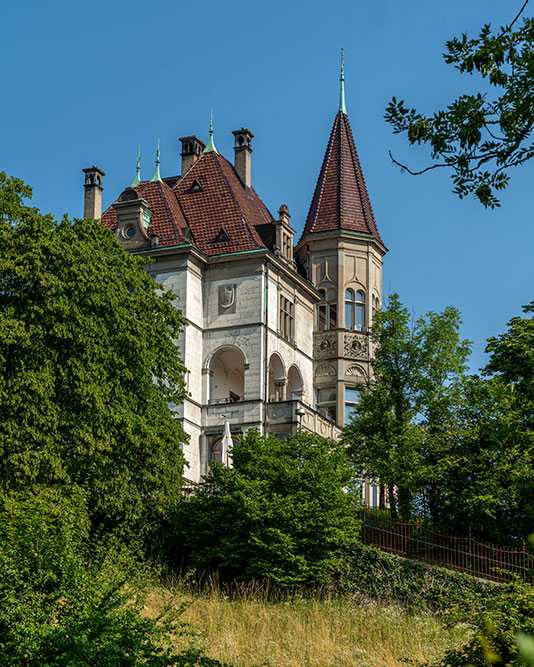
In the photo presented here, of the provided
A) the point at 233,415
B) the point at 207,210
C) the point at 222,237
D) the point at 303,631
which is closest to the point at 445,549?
the point at 303,631

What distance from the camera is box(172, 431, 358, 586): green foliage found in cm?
2859

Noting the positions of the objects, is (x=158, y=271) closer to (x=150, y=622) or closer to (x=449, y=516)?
(x=449, y=516)

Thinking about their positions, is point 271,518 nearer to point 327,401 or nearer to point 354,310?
point 327,401

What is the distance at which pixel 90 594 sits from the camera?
56.9 ft

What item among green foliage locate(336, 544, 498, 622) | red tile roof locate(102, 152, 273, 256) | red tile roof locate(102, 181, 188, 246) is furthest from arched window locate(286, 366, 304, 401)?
green foliage locate(336, 544, 498, 622)

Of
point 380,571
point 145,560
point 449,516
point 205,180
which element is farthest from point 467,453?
point 205,180

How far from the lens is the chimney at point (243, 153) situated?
170 feet

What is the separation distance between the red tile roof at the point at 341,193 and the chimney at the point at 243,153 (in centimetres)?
357

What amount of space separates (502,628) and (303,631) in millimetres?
5467

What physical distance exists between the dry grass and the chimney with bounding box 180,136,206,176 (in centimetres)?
2795

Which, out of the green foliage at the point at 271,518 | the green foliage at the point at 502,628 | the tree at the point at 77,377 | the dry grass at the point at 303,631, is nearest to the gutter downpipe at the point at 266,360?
the green foliage at the point at 271,518

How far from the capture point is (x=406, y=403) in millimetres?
36594

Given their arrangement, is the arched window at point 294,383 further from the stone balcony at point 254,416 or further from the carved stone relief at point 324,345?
the stone balcony at point 254,416

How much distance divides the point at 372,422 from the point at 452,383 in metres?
2.90
